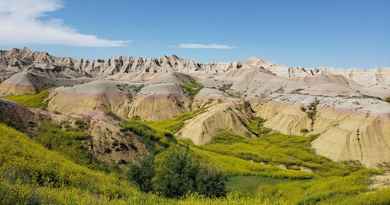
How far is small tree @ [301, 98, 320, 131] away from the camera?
128512 millimetres

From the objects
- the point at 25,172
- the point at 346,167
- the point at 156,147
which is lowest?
the point at 346,167

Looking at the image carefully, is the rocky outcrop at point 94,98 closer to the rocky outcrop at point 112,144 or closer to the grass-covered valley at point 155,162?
the grass-covered valley at point 155,162

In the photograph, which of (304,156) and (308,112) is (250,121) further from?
(304,156)

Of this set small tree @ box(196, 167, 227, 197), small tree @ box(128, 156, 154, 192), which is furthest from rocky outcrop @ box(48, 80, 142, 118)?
small tree @ box(196, 167, 227, 197)

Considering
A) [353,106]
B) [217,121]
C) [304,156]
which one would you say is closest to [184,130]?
[217,121]

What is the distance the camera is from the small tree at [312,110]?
129m

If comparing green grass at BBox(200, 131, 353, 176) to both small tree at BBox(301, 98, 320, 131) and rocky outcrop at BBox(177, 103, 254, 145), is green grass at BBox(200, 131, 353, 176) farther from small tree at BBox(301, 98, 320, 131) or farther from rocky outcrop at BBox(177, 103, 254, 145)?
small tree at BBox(301, 98, 320, 131)

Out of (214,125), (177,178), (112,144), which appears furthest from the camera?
(214,125)

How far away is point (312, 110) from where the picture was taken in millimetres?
131750

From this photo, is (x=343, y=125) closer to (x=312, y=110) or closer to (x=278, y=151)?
(x=278, y=151)

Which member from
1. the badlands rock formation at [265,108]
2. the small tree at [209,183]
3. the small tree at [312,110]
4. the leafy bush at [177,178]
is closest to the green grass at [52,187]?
the leafy bush at [177,178]

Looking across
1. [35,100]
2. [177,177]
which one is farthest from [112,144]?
[35,100]

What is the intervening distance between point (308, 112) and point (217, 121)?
2457 cm

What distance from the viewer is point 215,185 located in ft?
127
